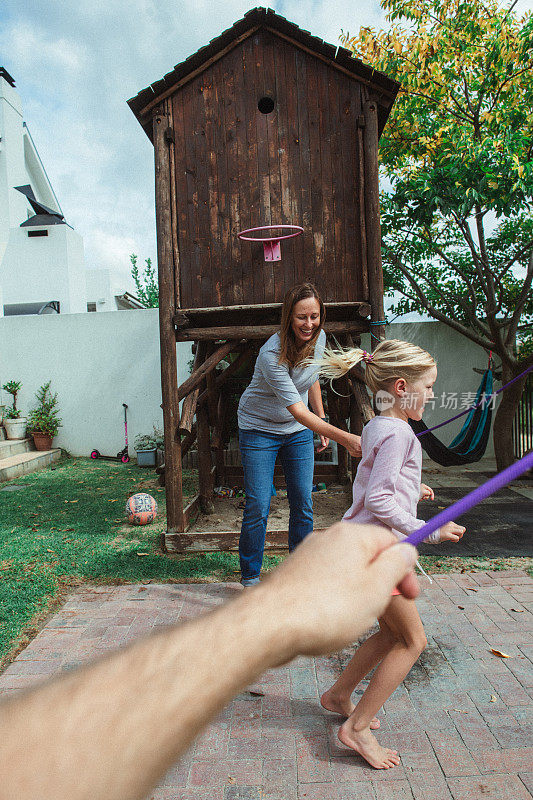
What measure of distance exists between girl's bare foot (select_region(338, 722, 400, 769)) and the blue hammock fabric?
18.1ft

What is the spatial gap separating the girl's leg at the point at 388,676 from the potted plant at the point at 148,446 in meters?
7.87

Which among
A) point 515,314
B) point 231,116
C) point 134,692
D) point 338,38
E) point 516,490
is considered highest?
point 338,38

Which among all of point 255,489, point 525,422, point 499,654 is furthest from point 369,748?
point 525,422

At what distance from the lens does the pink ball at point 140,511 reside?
5.84 m

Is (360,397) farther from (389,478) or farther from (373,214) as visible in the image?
(389,478)

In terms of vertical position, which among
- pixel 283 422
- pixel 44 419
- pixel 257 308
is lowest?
pixel 44 419

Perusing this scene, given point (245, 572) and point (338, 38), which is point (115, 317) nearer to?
point (338, 38)

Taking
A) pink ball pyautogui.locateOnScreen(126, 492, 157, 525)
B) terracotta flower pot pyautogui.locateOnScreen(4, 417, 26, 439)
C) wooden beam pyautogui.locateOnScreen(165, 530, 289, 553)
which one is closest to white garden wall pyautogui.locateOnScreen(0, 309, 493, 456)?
terracotta flower pot pyautogui.locateOnScreen(4, 417, 26, 439)

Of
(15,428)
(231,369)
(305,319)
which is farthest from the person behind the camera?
(15,428)

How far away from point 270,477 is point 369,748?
65.0 inches

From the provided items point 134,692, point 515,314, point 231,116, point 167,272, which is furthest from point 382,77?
point 134,692

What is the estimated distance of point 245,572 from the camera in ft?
11.8

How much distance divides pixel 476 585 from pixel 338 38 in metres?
9.45

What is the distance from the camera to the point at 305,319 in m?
3.15
